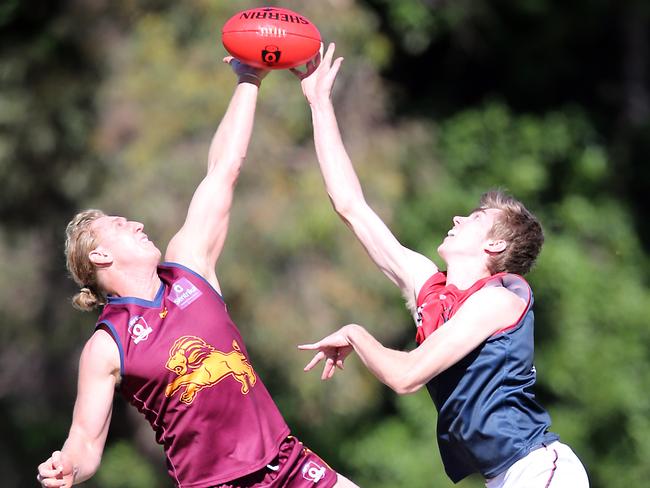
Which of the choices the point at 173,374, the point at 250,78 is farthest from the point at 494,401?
the point at 250,78

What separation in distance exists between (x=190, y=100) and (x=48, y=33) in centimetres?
160

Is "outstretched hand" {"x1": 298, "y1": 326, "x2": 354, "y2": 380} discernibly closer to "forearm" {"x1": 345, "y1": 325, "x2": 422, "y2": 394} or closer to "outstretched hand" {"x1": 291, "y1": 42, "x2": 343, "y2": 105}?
"forearm" {"x1": 345, "y1": 325, "x2": 422, "y2": 394}

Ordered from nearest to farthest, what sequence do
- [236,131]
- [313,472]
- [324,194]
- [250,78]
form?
[313,472] → [236,131] → [250,78] → [324,194]

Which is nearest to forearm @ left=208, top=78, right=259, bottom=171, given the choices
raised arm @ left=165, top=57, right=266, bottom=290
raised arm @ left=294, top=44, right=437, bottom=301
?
raised arm @ left=165, top=57, right=266, bottom=290

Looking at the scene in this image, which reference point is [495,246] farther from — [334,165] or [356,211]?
[334,165]

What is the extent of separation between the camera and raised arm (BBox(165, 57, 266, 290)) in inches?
158

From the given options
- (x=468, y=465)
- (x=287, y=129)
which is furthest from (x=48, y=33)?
(x=468, y=465)

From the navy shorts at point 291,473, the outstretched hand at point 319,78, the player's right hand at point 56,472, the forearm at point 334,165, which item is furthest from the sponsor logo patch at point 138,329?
the outstretched hand at point 319,78

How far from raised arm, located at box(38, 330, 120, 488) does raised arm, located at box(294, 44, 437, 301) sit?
102 centimetres

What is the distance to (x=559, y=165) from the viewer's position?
11.1 metres

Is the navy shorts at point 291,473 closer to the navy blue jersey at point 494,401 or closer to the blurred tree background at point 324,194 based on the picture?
the navy blue jersey at point 494,401

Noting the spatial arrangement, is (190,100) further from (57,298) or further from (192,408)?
(192,408)

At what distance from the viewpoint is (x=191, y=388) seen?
373cm

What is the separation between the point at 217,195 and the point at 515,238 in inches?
43.4
